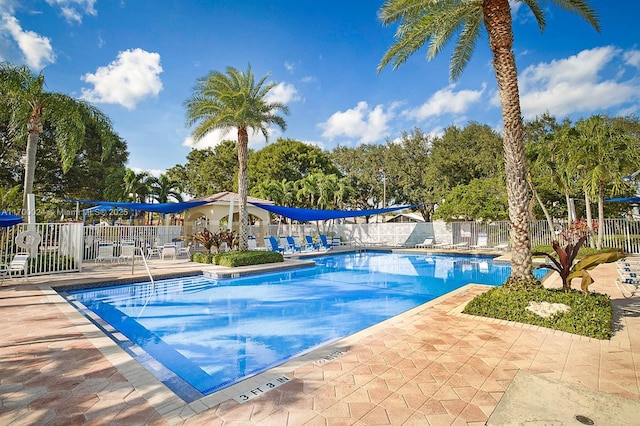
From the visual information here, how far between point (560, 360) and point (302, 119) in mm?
21261

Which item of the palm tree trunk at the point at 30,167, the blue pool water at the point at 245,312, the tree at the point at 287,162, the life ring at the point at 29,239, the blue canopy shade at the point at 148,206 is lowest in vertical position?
the blue pool water at the point at 245,312

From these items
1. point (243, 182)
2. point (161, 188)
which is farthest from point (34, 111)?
point (161, 188)

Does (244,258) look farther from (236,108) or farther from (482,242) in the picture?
(482,242)

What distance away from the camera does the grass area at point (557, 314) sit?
4.74 metres

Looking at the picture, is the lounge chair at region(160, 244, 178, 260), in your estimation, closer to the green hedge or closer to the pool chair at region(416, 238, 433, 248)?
the green hedge

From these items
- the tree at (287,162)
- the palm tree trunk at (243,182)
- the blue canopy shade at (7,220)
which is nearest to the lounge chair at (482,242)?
the palm tree trunk at (243,182)

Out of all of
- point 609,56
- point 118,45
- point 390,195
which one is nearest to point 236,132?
point 118,45

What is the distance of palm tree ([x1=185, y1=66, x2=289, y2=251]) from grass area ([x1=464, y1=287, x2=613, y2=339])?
1050cm

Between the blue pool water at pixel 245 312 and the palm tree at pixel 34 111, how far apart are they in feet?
24.5

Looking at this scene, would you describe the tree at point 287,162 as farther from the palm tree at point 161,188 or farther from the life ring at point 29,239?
the life ring at point 29,239

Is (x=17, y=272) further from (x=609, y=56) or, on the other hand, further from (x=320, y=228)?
(x=609, y=56)

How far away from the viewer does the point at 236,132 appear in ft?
47.3

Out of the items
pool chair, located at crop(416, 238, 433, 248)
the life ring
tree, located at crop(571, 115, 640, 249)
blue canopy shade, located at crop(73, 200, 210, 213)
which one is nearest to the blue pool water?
the life ring

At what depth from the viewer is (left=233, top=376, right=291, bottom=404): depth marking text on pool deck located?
3016 mm
